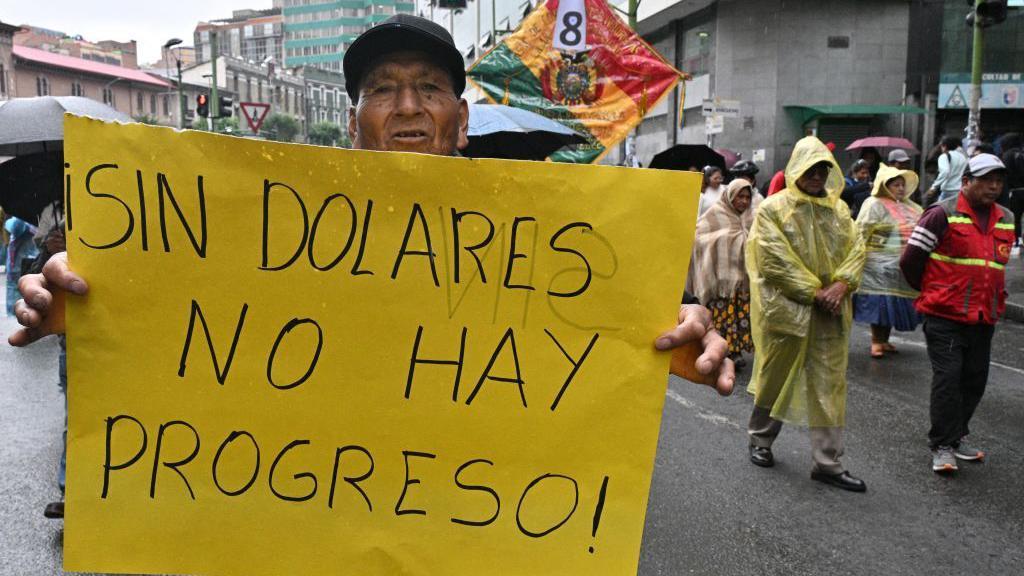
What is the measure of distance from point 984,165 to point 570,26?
17.1 feet

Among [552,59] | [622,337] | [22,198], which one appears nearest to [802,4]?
[552,59]

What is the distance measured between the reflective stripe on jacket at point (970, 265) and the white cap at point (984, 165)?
0.19 metres

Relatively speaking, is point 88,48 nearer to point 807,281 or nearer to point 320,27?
point 320,27

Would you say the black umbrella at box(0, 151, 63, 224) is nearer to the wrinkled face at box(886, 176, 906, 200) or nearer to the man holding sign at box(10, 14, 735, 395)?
the man holding sign at box(10, 14, 735, 395)

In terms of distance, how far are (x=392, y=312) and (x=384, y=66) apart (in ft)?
2.41

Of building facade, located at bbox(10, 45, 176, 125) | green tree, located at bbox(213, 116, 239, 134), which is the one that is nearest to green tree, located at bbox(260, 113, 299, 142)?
building facade, located at bbox(10, 45, 176, 125)

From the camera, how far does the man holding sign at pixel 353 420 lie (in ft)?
5.60

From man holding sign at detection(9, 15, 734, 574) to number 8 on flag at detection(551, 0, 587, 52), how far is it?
25.3 ft

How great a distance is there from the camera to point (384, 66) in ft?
7.09

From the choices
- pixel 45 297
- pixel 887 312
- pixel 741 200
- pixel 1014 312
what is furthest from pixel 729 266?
pixel 45 297

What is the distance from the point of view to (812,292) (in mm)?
4742

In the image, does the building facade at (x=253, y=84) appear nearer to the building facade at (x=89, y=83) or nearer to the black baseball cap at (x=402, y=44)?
the building facade at (x=89, y=83)

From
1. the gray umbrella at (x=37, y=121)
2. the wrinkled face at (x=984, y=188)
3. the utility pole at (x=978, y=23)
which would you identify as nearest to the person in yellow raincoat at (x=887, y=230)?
the wrinkled face at (x=984, y=188)

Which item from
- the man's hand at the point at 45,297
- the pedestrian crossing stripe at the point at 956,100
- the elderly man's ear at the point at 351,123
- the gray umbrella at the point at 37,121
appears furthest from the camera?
the pedestrian crossing stripe at the point at 956,100
